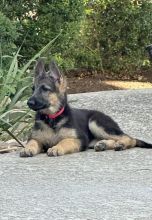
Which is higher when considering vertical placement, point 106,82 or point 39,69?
point 39,69

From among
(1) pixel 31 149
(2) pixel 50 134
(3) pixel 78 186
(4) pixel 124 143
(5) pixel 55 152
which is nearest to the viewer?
(3) pixel 78 186

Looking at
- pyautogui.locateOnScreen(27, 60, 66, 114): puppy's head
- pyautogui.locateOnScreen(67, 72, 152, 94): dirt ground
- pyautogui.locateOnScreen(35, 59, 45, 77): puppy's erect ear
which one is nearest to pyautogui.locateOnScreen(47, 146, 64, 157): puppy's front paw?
pyautogui.locateOnScreen(27, 60, 66, 114): puppy's head

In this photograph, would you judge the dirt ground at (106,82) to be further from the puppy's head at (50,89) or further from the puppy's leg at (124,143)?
the puppy's head at (50,89)

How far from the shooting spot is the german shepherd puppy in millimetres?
9188

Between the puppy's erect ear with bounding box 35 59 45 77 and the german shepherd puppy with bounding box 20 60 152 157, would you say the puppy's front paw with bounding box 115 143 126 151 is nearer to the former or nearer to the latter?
the german shepherd puppy with bounding box 20 60 152 157

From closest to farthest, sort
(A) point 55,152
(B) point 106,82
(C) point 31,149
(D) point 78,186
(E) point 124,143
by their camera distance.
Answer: (D) point 78,186 < (A) point 55,152 < (C) point 31,149 < (E) point 124,143 < (B) point 106,82

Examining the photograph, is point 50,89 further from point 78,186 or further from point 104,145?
point 78,186

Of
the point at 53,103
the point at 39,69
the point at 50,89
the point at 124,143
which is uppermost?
the point at 39,69

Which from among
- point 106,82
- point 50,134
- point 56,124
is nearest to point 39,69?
point 56,124

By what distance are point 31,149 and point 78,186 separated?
1.80 m

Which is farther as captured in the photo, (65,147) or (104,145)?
(104,145)

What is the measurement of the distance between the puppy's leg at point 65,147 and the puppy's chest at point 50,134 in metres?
0.11

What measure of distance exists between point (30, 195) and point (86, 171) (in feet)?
4.17

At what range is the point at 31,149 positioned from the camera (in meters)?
8.95
